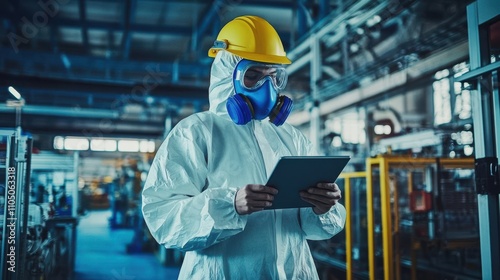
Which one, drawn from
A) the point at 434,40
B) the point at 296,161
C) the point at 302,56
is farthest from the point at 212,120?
the point at 302,56

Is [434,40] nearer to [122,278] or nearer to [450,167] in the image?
[450,167]

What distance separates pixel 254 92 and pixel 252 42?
187mm

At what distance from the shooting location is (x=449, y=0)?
4883 millimetres

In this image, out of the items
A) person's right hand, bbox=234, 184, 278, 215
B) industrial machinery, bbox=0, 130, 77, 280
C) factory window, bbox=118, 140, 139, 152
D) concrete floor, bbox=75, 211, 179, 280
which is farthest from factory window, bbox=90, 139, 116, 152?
person's right hand, bbox=234, 184, 278, 215

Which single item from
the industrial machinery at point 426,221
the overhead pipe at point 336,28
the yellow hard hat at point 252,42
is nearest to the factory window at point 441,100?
the industrial machinery at point 426,221

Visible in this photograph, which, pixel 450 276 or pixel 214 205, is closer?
pixel 214 205

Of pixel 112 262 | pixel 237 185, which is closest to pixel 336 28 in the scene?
pixel 237 185

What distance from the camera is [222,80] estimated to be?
1.57m

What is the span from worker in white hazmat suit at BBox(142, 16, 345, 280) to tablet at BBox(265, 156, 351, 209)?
0.03 metres

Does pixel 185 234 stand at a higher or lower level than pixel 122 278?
A: higher

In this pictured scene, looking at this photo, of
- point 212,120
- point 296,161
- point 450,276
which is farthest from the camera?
point 450,276

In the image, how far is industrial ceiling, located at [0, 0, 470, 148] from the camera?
3.96 meters

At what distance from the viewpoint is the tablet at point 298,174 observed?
1.17 metres

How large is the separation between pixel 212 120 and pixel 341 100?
5.04 m
